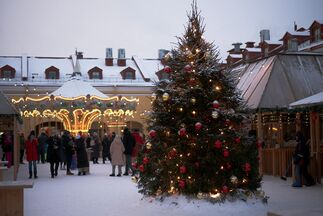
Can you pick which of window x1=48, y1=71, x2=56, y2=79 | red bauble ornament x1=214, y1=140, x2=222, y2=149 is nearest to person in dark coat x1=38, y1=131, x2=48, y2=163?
window x1=48, y1=71, x2=56, y2=79

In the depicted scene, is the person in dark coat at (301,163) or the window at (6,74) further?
the window at (6,74)

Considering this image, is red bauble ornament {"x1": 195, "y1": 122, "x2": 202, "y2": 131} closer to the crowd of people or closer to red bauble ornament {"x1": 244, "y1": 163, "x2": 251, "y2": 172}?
red bauble ornament {"x1": 244, "y1": 163, "x2": 251, "y2": 172}

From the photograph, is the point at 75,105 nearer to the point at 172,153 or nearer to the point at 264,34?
the point at 172,153

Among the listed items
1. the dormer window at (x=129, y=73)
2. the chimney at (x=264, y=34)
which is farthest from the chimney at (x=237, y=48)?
the dormer window at (x=129, y=73)

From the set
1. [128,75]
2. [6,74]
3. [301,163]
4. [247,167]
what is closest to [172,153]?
[247,167]

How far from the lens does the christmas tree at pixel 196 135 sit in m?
11.0

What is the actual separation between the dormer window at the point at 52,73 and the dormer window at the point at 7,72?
285 centimetres

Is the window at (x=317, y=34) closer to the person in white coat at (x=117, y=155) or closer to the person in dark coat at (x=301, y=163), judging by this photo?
the person in white coat at (x=117, y=155)

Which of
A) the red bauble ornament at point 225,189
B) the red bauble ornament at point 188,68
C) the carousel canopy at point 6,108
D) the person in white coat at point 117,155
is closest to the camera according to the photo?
the red bauble ornament at point 225,189

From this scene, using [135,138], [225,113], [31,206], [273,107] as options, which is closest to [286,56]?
[273,107]

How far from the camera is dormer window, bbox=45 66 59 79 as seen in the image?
1795 inches

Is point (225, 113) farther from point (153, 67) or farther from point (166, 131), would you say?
point (153, 67)

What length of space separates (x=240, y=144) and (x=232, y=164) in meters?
0.47

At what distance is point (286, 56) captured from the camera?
70.1 ft
